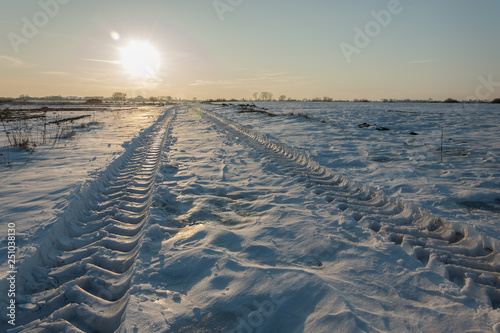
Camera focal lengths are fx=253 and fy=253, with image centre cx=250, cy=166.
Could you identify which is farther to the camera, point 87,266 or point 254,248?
point 254,248

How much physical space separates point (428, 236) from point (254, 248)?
7.07ft

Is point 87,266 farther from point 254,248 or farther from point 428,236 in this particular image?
point 428,236

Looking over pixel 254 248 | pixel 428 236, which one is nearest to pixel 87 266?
pixel 254 248

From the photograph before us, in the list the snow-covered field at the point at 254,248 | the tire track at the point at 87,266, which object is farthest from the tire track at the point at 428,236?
the tire track at the point at 87,266

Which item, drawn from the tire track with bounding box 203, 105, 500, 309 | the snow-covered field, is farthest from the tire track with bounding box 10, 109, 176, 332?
the tire track with bounding box 203, 105, 500, 309

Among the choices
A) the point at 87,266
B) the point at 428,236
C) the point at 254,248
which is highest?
the point at 428,236

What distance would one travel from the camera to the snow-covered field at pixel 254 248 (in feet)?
6.52

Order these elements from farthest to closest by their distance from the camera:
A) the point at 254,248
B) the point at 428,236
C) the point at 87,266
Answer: the point at 428,236
the point at 254,248
the point at 87,266

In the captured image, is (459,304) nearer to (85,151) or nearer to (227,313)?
(227,313)

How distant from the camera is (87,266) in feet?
8.39

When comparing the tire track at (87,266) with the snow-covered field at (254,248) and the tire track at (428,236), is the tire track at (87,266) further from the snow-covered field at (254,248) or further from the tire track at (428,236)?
the tire track at (428,236)

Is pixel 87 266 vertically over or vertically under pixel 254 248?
under

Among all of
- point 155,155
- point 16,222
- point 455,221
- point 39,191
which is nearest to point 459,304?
point 455,221

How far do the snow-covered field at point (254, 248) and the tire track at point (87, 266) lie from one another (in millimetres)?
13
